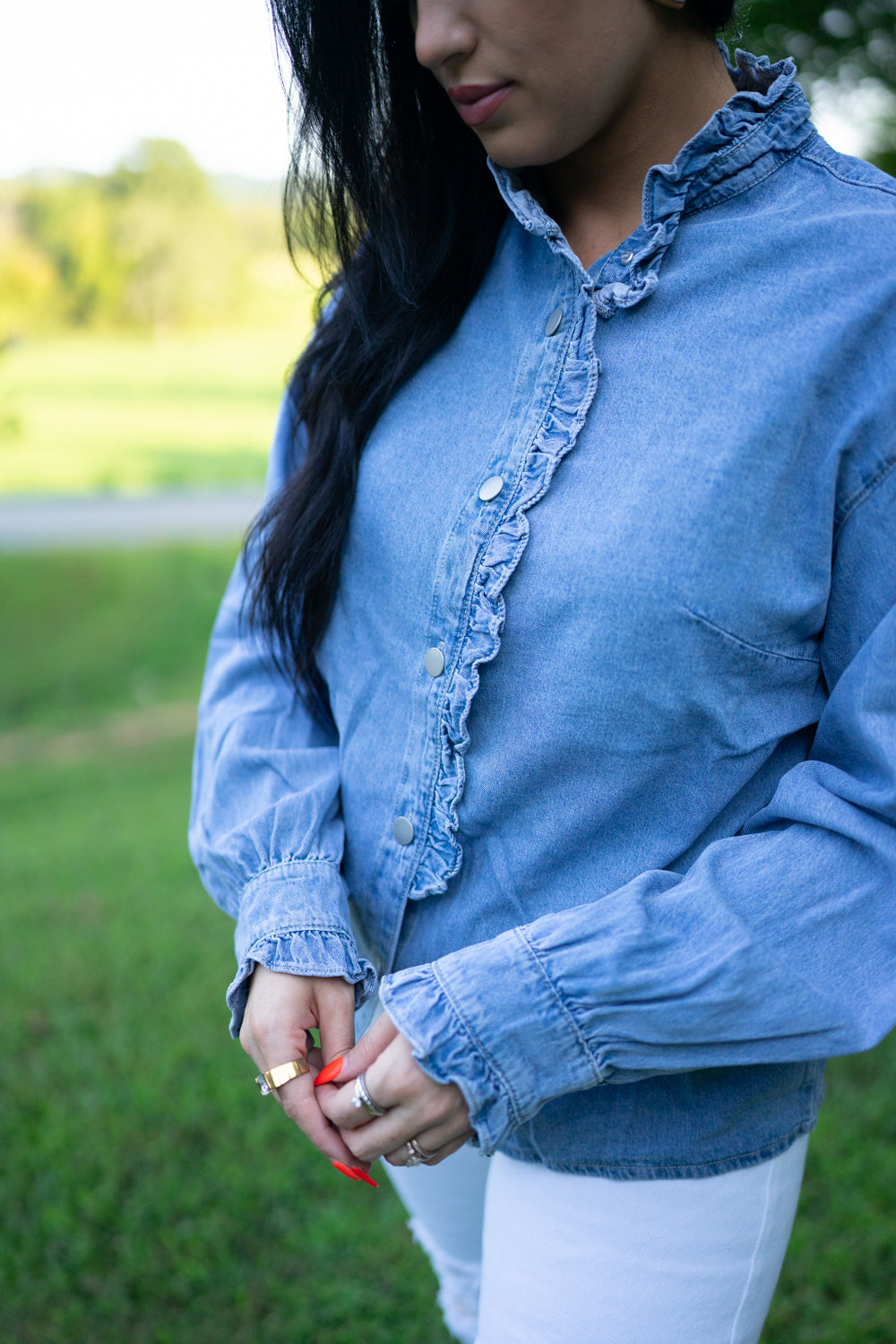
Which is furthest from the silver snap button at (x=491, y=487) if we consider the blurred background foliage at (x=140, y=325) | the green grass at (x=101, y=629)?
the blurred background foliage at (x=140, y=325)

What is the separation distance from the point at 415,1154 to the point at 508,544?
57 centimetres

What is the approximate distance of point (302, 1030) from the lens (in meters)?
1.14

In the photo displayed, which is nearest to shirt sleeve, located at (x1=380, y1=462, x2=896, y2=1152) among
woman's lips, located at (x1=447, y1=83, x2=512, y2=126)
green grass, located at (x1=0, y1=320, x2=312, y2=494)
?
woman's lips, located at (x1=447, y1=83, x2=512, y2=126)

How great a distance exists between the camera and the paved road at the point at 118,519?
13.4 meters

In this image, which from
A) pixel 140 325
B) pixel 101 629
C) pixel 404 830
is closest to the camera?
pixel 404 830

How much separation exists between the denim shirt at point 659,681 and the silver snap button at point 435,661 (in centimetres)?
1

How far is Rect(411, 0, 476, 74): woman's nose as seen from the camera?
41.4 inches

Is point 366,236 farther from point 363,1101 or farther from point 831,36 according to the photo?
point 831,36

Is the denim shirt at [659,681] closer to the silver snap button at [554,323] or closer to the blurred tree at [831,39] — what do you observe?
the silver snap button at [554,323]

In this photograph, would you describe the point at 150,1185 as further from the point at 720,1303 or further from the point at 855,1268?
the point at 720,1303

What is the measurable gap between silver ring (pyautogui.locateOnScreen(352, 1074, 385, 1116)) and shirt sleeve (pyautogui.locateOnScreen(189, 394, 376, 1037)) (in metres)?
0.15

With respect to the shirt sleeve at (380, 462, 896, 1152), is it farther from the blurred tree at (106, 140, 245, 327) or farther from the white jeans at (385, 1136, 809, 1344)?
the blurred tree at (106, 140, 245, 327)

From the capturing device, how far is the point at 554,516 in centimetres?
106

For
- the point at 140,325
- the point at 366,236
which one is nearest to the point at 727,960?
the point at 366,236
